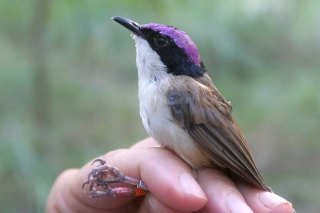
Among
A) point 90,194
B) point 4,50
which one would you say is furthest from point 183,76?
point 4,50

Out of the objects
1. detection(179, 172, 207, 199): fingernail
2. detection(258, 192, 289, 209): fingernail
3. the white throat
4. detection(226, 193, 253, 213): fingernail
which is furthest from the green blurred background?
detection(258, 192, 289, 209): fingernail

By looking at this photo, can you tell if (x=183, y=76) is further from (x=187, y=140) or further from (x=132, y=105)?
(x=132, y=105)

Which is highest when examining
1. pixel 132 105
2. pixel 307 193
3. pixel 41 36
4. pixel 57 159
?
pixel 41 36

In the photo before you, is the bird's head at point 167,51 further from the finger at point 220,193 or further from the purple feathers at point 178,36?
the finger at point 220,193

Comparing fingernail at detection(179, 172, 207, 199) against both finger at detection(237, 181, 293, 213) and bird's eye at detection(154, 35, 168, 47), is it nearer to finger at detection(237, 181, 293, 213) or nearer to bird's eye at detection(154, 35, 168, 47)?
finger at detection(237, 181, 293, 213)

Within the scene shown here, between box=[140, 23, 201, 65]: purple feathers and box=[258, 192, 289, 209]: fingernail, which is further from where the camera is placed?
box=[140, 23, 201, 65]: purple feathers
